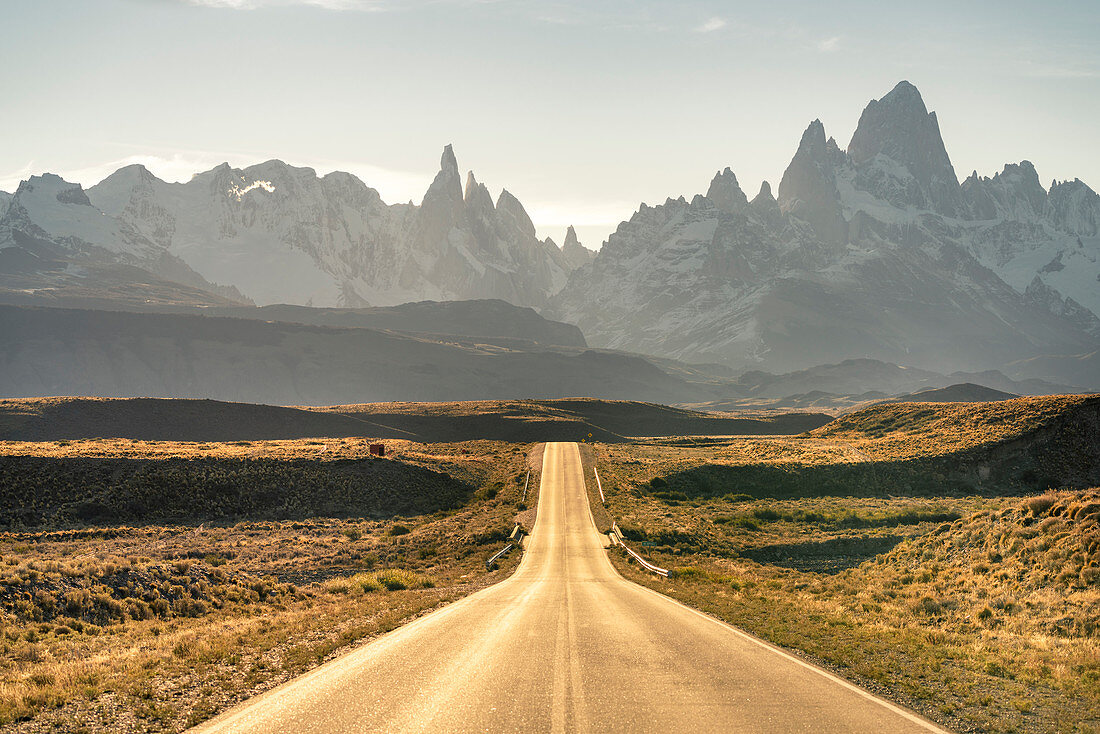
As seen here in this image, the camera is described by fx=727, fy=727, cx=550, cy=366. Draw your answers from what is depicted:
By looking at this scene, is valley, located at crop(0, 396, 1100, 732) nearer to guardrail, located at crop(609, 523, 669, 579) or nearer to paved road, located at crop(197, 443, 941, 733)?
guardrail, located at crop(609, 523, 669, 579)

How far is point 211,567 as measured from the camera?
83.3 feet

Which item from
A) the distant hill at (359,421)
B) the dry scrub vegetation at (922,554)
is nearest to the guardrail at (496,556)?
the dry scrub vegetation at (922,554)

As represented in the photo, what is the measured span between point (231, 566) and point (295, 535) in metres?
9.93

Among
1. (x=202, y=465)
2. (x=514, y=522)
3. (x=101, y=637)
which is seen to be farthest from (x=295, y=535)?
(x=101, y=637)

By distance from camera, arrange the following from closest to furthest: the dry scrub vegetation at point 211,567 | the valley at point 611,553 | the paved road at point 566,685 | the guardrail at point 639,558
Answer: the paved road at point 566,685
the dry scrub vegetation at point 211,567
the valley at point 611,553
the guardrail at point 639,558

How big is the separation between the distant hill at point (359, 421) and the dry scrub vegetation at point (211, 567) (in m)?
34.7

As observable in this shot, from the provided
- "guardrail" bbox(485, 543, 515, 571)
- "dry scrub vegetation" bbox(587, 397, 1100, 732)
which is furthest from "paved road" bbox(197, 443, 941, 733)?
"guardrail" bbox(485, 543, 515, 571)

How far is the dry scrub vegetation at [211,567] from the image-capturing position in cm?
1288

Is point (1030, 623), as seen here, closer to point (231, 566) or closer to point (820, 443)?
point (231, 566)

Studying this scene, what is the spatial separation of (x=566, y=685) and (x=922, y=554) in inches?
784

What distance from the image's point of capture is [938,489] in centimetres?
5316

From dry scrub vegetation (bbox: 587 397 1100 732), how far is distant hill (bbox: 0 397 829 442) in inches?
2077

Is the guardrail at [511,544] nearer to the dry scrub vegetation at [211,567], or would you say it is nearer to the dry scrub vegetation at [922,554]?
the dry scrub vegetation at [211,567]

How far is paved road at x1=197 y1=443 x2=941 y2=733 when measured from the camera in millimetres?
10273
